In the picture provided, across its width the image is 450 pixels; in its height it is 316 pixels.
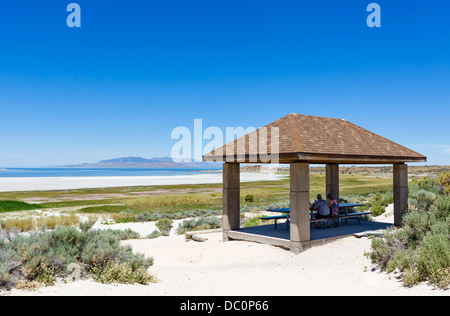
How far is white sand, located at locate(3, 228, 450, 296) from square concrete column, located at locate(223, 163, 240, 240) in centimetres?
76

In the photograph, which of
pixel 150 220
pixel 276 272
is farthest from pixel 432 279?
pixel 150 220

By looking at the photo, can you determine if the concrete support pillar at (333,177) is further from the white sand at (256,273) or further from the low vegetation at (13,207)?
the low vegetation at (13,207)

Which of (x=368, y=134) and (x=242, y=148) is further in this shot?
(x=368, y=134)

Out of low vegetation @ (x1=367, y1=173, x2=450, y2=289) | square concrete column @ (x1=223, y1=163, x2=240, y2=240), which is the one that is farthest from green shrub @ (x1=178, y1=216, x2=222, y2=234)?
low vegetation @ (x1=367, y1=173, x2=450, y2=289)

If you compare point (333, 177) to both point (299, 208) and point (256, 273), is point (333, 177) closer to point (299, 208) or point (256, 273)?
point (299, 208)

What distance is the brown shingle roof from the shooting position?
10.1 metres

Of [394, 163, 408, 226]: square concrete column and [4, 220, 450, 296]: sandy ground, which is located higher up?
[394, 163, 408, 226]: square concrete column

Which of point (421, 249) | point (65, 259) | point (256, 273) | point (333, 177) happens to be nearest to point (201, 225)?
point (333, 177)

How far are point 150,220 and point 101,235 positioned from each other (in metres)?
13.7

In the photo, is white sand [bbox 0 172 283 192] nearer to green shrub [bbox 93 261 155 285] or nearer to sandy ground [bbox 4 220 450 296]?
sandy ground [bbox 4 220 450 296]

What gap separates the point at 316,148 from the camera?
400 inches

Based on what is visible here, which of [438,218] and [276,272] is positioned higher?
[438,218]

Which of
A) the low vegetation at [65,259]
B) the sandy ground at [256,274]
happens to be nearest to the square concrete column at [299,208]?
the sandy ground at [256,274]

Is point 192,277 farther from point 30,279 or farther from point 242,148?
point 242,148
